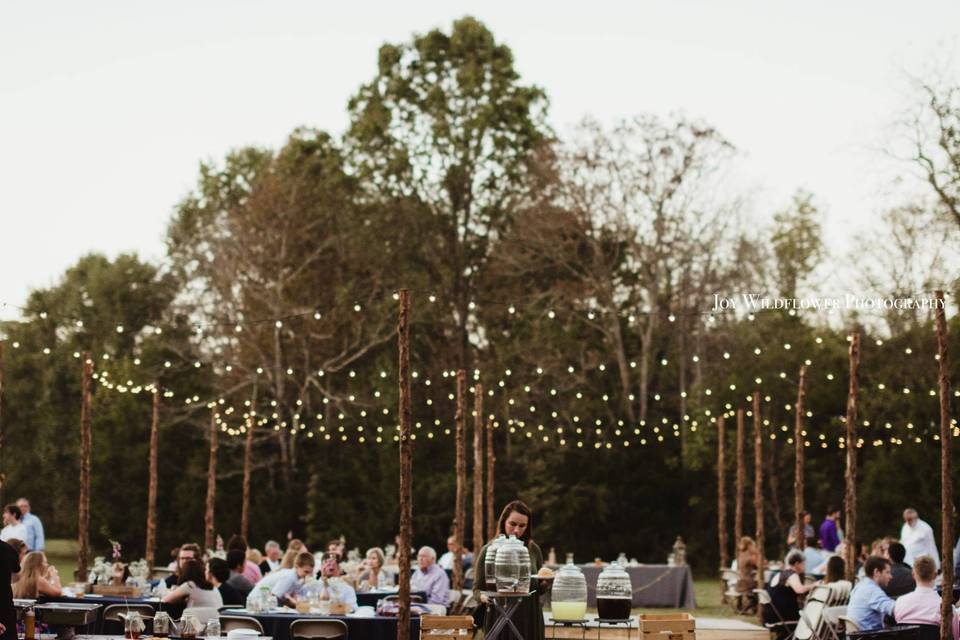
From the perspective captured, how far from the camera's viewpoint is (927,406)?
29.7 metres

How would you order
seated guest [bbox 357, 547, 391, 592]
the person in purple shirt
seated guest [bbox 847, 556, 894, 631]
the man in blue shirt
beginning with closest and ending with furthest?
seated guest [bbox 847, 556, 894, 631] < seated guest [bbox 357, 547, 391, 592] < the man in blue shirt < the person in purple shirt

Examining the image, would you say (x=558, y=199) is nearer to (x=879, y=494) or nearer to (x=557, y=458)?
(x=557, y=458)

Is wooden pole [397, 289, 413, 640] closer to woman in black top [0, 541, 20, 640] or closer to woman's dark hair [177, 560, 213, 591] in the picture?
woman's dark hair [177, 560, 213, 591]

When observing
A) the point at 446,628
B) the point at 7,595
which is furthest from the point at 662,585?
the point at 7,595

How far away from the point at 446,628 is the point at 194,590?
112 inches

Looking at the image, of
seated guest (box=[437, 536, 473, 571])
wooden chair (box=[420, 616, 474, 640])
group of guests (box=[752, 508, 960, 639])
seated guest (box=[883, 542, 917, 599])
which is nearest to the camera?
wooden chair (box=[420, 616, 474, 640])

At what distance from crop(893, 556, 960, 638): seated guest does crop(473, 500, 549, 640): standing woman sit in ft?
12.4

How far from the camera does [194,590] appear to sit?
11344 millimetres

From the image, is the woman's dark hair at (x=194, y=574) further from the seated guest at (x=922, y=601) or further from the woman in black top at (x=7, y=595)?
the seated guest at (x=922, y=601)

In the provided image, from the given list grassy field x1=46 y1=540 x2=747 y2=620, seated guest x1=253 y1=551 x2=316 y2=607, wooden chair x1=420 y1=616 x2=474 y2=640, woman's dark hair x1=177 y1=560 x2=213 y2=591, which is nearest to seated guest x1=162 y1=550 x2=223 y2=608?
woman's dark hair x1=177 y1=560 x2=213 y2=591

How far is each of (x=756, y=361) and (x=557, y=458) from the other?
4.75 meters

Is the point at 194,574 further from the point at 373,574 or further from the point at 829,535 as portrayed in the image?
the point at 829,535

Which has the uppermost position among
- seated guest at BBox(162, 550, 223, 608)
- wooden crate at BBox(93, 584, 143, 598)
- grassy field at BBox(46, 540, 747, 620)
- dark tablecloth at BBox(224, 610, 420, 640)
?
seated guest at BBox(162, 550, 223, 608)

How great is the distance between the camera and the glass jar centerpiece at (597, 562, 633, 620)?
29.2 ft
